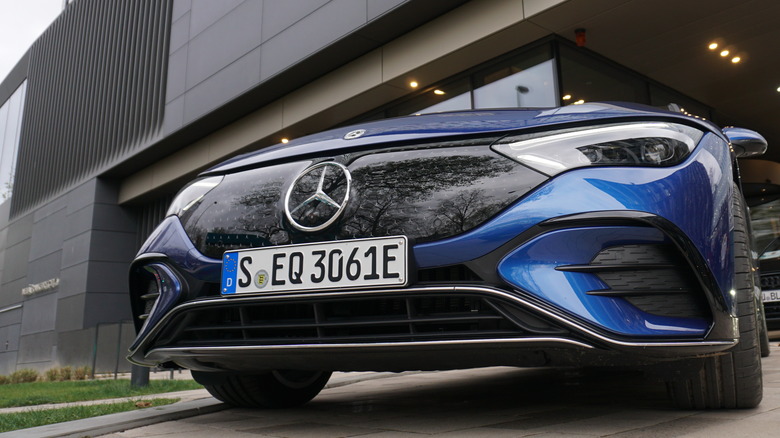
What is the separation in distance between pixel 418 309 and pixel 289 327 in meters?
0.39

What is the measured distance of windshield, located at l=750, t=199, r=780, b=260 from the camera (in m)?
8.25

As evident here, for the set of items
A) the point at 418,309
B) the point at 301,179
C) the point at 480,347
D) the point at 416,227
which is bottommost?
the point at 480,347

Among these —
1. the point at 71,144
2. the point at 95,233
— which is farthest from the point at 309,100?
the point at 71,144

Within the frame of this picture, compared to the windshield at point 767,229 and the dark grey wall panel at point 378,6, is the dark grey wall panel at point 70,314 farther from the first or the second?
the windshield at point 767,229

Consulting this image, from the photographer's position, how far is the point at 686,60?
8.20 metres

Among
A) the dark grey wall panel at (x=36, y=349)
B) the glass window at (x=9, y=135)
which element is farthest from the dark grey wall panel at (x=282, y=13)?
the glass window at (x=9, y=135)

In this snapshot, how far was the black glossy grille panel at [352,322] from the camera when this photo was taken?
5.03 feet

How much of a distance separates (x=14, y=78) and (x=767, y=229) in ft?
86.8

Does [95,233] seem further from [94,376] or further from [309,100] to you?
[309,100]

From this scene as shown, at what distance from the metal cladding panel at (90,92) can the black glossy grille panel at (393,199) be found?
12.1 metres

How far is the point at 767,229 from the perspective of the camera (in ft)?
29.0

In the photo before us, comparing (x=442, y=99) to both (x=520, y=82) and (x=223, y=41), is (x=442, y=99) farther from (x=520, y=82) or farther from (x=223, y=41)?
(x=223, y=41)

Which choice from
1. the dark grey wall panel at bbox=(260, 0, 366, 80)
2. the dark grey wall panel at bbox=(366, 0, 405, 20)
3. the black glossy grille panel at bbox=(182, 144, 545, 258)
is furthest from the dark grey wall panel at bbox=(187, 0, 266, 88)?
the black glossy grille panel at bbox=(182, 144, 545, 258)

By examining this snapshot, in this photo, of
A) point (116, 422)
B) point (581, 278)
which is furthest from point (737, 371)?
point (116, 422)
